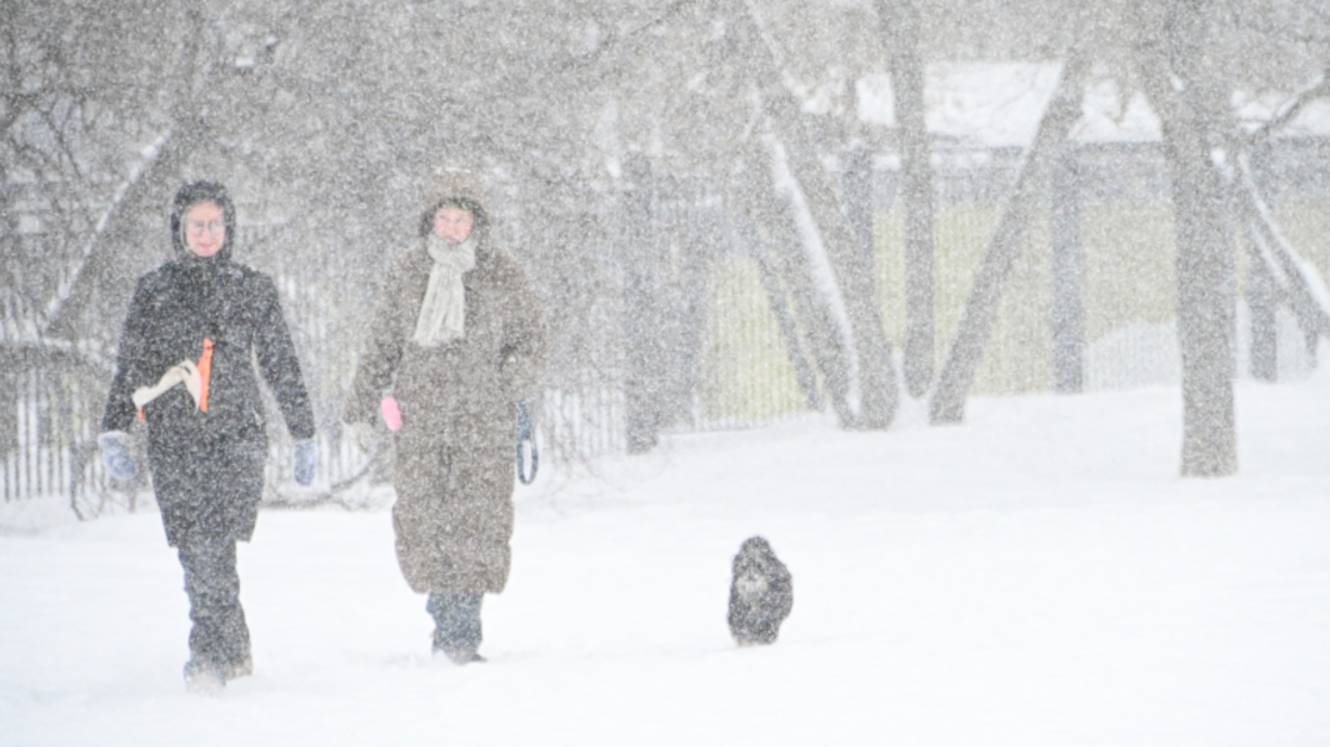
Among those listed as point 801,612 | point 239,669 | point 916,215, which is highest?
point 916,215

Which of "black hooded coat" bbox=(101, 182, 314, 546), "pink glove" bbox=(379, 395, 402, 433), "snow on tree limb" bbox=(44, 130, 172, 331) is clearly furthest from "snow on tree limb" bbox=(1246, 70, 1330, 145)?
"black hooded coat" bbox=(101, 182, 314, 546)

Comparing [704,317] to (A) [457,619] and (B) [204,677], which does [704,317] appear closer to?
(A) [457,619]

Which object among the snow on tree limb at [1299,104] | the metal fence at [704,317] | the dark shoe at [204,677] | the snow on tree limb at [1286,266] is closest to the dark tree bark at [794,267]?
the metal fence at [704,317]

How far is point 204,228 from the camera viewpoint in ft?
19.8

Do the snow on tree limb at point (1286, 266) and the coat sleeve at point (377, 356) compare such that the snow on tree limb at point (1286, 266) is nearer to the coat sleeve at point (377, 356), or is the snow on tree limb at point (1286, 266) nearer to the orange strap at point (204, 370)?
the coat sleeve at point (377, 356)

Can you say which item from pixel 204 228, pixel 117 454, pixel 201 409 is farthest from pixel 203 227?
pixel 117 454

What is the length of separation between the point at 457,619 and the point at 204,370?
131cm

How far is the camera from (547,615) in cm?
818

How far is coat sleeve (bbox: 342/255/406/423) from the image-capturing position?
6.50 metres

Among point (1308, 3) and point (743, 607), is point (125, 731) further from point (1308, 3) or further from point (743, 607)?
point (1308, 3)

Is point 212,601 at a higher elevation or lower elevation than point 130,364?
lower

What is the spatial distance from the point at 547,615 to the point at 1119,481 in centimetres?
634

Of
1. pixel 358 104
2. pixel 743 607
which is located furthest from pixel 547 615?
pixel 358 104

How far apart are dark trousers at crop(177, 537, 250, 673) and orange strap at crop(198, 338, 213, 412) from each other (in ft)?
1.55
